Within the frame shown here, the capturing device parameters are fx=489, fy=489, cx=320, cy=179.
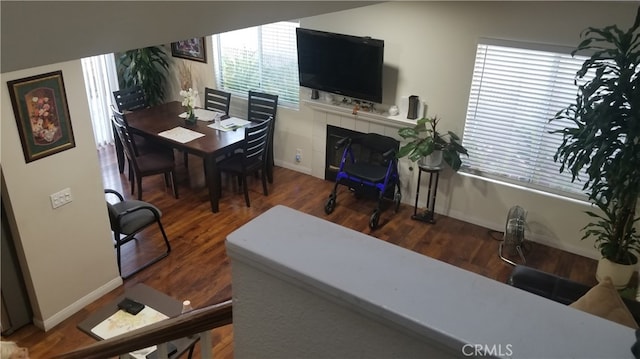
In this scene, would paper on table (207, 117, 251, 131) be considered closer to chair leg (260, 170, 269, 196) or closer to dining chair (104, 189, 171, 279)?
chair leg (260, 170, 269, 196)

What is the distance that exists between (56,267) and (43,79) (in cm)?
143

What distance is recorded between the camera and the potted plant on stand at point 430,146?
4926 mm

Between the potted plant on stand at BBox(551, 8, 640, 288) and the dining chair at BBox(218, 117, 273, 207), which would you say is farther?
the dining chair at BBox(218, 117, 273, 207)

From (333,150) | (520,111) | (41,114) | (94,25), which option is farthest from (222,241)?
(94,25)

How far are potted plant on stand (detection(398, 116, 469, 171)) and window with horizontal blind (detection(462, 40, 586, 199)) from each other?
0.22 m

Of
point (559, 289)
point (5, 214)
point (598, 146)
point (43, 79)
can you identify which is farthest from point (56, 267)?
point (598, 146)

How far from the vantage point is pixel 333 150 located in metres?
6.11

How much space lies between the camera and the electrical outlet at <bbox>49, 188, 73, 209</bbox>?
3568 mm

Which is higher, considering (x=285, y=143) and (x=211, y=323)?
(x=211, y=323)

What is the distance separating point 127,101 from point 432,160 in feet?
13.5

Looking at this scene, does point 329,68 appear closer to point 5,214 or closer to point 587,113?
point 587,113

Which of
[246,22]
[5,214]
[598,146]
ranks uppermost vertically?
[246,22]

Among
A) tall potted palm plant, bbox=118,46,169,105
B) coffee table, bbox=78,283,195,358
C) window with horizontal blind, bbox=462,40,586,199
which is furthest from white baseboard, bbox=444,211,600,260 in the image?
tall potted palm plant, bbox=118,46,169,105

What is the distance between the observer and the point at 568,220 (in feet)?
15.7
